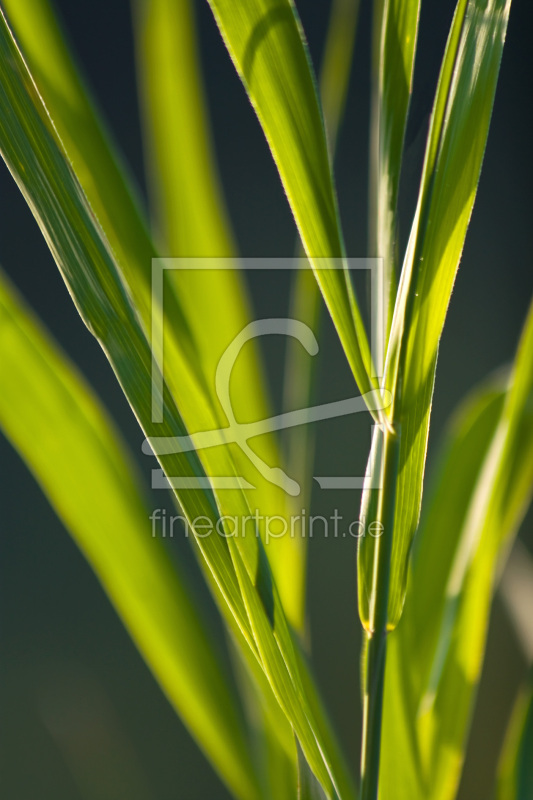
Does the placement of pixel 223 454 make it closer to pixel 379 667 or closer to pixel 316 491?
pixel 379 667

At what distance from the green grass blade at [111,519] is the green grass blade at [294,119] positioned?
5.2 inches

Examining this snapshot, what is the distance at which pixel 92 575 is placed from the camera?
2.23 feet

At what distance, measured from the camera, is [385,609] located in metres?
0.26

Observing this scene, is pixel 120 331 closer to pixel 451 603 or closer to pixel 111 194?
pixel 111 194

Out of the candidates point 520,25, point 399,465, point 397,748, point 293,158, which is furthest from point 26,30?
point 520,25

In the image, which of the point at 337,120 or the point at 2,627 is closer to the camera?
the point at 337,120

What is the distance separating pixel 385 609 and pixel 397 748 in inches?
5.9

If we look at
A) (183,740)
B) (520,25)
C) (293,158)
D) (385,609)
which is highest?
(520,25)

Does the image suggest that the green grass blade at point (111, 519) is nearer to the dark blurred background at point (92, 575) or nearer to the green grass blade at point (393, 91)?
the green grass blade at point (393, 91)

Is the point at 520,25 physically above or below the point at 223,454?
above

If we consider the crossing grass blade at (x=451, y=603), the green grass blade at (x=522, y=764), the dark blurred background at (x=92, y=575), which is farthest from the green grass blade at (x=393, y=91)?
the dark blurred background at (x=92, y=575)

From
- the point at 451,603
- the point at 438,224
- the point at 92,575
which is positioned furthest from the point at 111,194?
the point at 92,575

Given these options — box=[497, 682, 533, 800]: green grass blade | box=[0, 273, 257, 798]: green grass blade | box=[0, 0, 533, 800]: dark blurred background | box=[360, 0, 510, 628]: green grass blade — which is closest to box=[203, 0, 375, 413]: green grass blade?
box=[360, 0, 510, 628]: green grass blade

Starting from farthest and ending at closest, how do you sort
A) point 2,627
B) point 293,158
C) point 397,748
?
1. point 2,627
2. point 397,748
3. point 293,158
